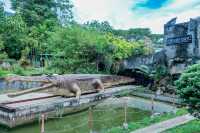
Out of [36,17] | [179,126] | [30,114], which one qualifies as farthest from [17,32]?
[179,126]

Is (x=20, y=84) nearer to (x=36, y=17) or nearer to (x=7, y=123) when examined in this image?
(x=7, y=123)

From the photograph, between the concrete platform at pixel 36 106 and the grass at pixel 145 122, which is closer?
the grass at pixel 145 122

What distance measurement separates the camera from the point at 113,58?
19.7 m

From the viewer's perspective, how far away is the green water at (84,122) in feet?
35.1

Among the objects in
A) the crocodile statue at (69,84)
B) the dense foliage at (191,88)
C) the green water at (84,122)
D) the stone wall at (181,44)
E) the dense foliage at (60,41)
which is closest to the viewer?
the dense foliage at (191,88)

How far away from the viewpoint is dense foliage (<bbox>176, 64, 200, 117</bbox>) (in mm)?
7715

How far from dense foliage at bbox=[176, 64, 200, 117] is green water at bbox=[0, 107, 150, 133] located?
2950 millimetres

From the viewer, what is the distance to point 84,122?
38.7 feet

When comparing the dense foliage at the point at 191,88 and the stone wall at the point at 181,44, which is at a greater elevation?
the stone wall at the point at 181,44

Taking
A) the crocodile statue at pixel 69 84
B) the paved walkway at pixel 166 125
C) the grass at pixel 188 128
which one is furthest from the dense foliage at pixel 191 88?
the crocodile statue at pixel 69 84

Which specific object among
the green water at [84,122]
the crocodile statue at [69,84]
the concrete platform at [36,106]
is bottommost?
the green water at [84,122]

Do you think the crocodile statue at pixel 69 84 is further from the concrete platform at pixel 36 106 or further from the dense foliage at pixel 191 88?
the dense foliage at pixel 191 88

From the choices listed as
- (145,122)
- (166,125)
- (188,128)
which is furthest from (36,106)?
(188,128)

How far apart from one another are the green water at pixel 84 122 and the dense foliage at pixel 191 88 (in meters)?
2.95
